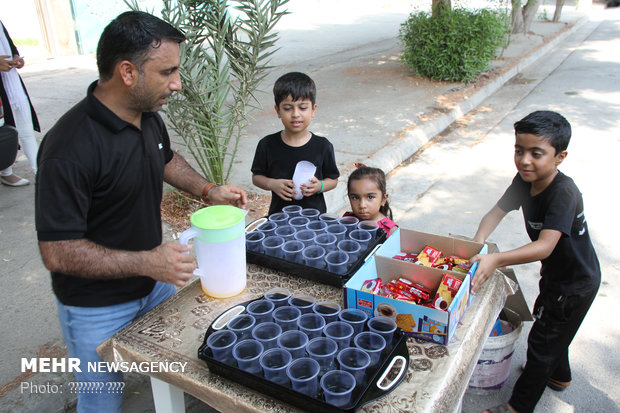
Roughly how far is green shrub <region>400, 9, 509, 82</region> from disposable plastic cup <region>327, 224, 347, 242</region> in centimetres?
817

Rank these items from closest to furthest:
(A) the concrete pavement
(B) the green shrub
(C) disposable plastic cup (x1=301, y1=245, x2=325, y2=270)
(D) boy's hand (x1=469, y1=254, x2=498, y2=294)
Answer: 1. (D) boy's hand (x1=469, y1=254, x2=498, y2=294)
2. (C) disposable plastic cup (x1=301, y1=245, x2=325, y2=270)
3. (A) the concrete pavement
4. (B) the green shrub

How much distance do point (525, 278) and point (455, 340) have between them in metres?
2.36

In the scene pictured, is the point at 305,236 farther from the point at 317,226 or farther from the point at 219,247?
the point at 219,247

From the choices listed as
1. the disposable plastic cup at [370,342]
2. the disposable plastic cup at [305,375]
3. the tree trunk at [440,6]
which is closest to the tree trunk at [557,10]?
the tree trunk at [440,6]

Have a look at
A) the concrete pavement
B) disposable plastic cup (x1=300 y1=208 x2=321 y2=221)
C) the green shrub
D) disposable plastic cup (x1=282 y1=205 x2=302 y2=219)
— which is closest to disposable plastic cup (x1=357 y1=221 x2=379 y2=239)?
disposable plastic cup (x1=300 y1=208 x2=321 y2=221)

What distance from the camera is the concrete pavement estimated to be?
9.37 feet

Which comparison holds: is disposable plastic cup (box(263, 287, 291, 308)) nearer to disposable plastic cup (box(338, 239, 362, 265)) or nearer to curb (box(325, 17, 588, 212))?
disposable plastic cup (box(338, 239, 362, 265))

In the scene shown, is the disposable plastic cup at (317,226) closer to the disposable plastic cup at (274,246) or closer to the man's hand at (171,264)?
the disposable plastic cup at (274,246)

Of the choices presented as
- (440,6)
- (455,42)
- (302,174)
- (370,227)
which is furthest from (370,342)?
(440,6)

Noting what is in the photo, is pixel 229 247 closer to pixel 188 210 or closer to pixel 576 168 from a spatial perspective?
pixel 188 210

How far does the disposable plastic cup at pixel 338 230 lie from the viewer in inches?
86.0

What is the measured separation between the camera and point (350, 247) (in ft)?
6.95

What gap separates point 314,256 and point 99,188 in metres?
0.91

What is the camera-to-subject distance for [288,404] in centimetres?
142
